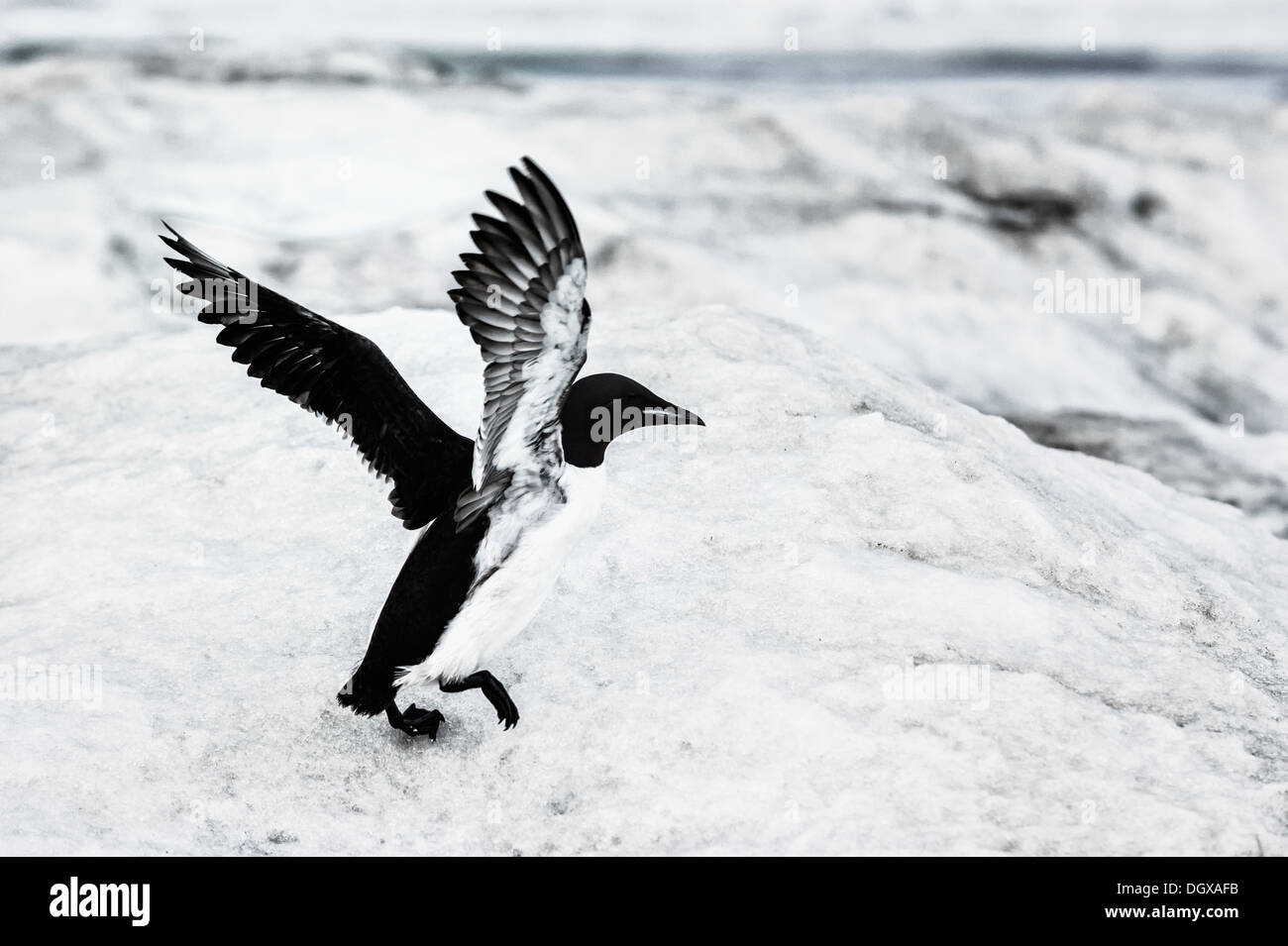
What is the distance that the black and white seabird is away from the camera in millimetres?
4426

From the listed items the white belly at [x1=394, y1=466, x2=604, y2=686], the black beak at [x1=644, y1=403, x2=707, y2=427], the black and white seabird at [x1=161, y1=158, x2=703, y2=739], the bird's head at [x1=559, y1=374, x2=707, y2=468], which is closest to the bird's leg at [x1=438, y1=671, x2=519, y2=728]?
the black and white seabird at [x1=161, y1=158, x2=703, y2=739]

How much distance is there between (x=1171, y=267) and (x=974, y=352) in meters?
2.56

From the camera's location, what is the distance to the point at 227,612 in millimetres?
5461

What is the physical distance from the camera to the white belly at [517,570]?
14.7ft

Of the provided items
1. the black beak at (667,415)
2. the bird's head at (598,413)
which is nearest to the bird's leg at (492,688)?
the bird's head at (598,413)

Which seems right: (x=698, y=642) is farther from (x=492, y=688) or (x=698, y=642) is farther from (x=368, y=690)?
(x=368, y=690)

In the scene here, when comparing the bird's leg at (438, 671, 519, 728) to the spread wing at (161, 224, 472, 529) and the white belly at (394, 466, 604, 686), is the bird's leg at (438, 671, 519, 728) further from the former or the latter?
the spread wing at (161, 224, 472, 529)

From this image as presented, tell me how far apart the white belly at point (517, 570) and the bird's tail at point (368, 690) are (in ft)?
0.26

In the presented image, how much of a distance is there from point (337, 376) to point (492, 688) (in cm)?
118

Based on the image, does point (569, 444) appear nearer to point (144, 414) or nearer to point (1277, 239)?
point (144, 414)

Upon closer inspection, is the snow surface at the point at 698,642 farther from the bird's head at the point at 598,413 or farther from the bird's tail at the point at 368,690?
the bird's head at the point at 598,413

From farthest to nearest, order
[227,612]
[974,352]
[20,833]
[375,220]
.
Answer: [375,220]
[974,352]
[227,612]
[20,833]

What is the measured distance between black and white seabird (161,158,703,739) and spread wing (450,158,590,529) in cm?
1

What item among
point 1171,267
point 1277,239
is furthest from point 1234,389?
point 1277,239
